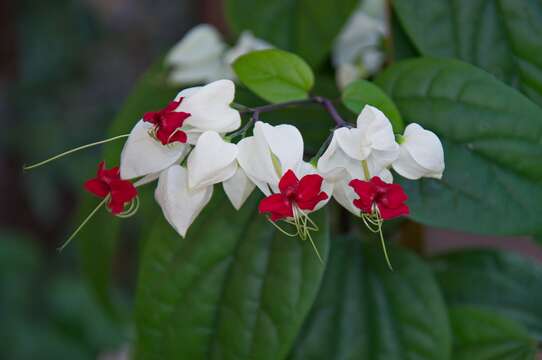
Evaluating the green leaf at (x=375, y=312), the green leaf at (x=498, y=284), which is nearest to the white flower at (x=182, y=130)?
the green leaf at (x=375, y=312)

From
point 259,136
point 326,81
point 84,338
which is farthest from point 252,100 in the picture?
point 84,338

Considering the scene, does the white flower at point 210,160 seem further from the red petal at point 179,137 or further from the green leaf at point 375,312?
the green leaf at point 375,312

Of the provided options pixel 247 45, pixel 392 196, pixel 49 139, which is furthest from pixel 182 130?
pixel 49 139

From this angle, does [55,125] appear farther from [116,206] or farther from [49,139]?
[116,206]

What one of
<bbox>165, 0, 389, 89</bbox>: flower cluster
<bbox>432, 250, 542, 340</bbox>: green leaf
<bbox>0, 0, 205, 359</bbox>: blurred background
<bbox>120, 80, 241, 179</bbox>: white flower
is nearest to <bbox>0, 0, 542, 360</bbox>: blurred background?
<bbox>0, 0, 205, 359</bbox>: blurred background

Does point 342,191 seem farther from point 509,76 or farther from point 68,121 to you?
point 68,121
